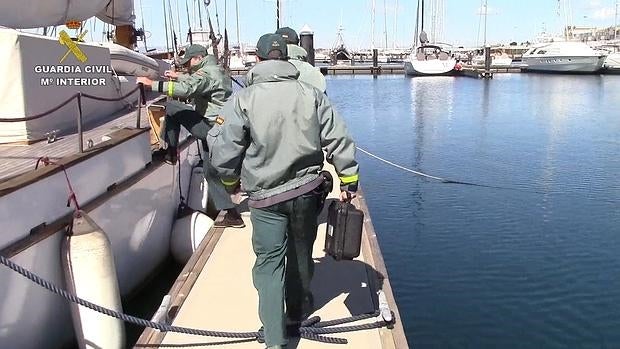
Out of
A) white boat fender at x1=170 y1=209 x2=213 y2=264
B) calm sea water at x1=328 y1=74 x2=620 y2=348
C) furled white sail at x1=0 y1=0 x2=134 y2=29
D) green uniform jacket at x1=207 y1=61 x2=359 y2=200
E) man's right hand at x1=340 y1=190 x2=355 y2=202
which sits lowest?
calm sea water at x1=328 y1=74 x2=620 y2=348

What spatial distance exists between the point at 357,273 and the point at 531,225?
6.26m

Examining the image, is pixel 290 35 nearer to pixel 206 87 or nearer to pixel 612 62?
pixel 206 87

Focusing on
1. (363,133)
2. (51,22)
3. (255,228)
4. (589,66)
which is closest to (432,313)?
(255,228)

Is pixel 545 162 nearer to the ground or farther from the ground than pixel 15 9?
nearer to the ground

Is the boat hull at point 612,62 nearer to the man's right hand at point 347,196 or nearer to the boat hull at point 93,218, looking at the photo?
the boat hull at point 93,218

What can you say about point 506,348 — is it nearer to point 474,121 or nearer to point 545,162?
point 545,162

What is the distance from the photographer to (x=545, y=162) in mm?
16578

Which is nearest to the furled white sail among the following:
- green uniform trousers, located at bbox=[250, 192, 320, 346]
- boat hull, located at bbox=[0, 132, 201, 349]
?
boat hull, located at bbox=[0, 132, 201, 349]

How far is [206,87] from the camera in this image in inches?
268

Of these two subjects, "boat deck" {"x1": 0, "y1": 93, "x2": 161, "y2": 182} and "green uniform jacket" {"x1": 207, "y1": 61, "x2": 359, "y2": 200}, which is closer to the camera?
"green uniform jacket" {"x1": 207, "y1": 61, "x2": 359, "y2": 200}

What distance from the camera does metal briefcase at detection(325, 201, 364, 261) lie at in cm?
436

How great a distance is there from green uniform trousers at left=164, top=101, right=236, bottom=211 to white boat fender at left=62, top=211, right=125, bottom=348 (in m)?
2.33

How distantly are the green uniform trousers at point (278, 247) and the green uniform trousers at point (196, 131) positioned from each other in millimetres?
3015

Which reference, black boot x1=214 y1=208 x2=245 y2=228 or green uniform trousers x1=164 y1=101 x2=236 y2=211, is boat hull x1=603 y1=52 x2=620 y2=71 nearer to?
green uniform trousers x1=164 y1=101 x2=236 y2=211
